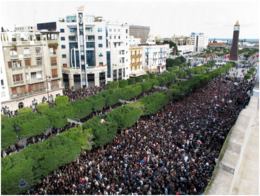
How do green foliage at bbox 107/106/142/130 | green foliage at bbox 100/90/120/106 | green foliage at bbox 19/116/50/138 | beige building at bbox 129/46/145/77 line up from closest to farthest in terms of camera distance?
green foliage at bbox 19/116/50/138
green foliage at bbox 107/106/142/130
green foliage at bbox 100/90/120/106
beige building at bbox 129/46/145/77

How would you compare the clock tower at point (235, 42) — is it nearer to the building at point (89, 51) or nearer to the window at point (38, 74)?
the building at point (89, 51)

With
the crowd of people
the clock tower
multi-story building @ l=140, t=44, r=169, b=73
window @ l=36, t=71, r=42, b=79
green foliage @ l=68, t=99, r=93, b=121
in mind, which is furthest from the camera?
the clock tower

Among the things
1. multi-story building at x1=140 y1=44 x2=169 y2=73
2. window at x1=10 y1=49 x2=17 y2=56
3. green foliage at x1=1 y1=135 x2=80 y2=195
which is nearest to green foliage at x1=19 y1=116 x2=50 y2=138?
green foliage at x1=1 y1=135 x2=80 y2=195

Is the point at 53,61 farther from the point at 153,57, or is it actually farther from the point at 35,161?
the point at 153,57

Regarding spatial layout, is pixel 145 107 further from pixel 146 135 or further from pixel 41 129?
pixel 41 129

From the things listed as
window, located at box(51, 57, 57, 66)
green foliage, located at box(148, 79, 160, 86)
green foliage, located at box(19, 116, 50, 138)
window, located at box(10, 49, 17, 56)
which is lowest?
green foliage, located at box(19, 116, 50, 138)

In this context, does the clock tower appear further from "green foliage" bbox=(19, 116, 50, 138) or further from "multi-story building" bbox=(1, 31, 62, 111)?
"green foliage" bbox=(19, 116, 50, 138)

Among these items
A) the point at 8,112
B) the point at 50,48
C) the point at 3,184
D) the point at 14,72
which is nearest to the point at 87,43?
the point at 50,48
